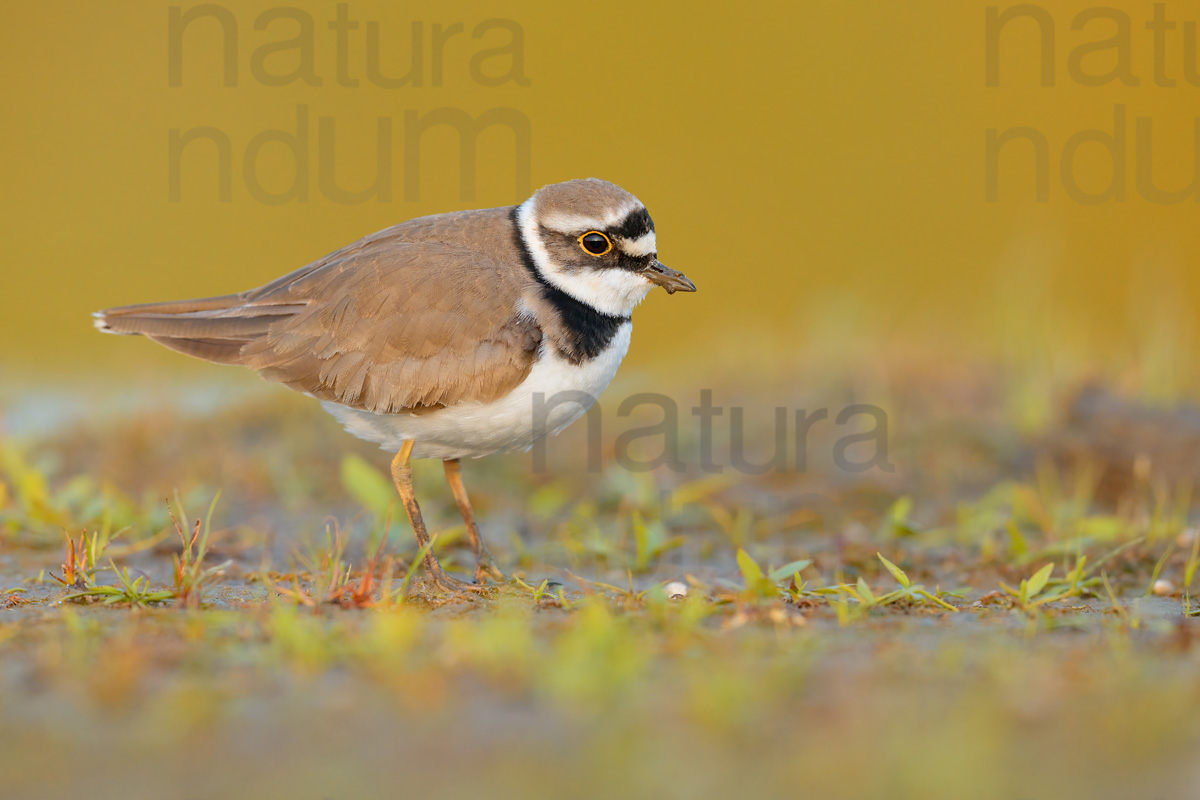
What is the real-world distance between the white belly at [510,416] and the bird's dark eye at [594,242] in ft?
1.13

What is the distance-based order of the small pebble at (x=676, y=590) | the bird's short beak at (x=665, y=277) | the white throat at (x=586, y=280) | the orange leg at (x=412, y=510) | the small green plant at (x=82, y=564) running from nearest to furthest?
the small green plant at (x=82, y=564) → the small pebble at (x=676, y=590) → the orange leg at (x=412, y=510) → the white throat at (x=586, y=280) → the bird's short beak at (x=665, y=277)

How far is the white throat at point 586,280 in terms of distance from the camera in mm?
4793

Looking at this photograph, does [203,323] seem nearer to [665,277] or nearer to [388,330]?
[388,330]

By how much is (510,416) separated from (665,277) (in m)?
0.99

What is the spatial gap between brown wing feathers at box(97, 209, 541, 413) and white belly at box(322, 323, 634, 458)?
6cm

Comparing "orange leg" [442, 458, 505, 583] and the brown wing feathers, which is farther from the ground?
the brown wing feathers

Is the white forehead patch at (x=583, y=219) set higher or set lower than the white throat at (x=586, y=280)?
higher


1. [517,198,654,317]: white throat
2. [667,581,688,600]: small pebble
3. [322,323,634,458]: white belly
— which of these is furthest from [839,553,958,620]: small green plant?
[517,198,654,317]: white throat

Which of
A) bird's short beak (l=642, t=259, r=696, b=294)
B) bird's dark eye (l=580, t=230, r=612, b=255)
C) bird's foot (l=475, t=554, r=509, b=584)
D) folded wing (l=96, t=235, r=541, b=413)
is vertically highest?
bird's dark eye (l=580, t=230, r=612, b=255)

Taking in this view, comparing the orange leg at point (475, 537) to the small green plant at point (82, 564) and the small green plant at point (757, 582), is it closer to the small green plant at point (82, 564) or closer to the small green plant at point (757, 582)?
the small green plant at point (757, 582)

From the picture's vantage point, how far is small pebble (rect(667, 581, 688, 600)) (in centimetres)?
416

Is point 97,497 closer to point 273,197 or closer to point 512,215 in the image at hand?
point 512,215

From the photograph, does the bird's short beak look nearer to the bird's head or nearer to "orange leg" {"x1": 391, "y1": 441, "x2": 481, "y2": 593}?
the bird's head

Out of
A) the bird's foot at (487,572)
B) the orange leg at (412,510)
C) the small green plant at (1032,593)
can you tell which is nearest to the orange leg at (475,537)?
the bird's foot at (487,572)
